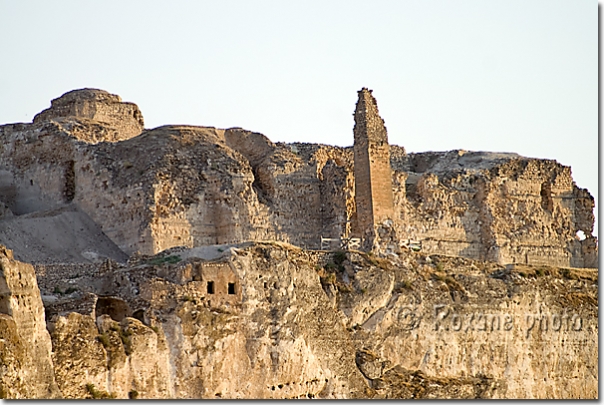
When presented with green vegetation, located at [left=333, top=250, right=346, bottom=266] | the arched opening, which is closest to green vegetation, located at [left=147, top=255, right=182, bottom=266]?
the arched opening

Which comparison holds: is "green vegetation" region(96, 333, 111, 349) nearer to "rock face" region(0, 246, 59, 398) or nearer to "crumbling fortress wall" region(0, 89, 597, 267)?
"rock face" region(0, 246, 59, 398)

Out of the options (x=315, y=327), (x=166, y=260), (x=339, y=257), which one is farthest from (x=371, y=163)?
(x=166, y=260)

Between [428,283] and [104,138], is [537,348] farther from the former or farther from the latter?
[104,138]

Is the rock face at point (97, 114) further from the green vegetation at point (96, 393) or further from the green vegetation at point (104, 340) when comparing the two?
the green vegetation at point (96, 393)

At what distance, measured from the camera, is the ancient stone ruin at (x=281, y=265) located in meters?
33.2

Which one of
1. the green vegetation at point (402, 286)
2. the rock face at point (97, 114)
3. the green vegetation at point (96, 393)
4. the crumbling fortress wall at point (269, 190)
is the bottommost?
the green vegetation at point (96, 393)

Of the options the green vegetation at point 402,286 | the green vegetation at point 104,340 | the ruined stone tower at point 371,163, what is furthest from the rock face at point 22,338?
the ruined stone tower at point 371,163

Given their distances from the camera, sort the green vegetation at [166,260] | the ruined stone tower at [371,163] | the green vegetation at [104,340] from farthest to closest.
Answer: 1. the ruined stone tower at [371,163]
2. the green vegetation at [166,260]
3. the green vegetation at [104,340]

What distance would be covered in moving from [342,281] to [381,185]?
6175mm

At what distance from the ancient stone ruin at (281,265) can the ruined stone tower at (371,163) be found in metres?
0.05

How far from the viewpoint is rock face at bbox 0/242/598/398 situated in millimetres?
32250

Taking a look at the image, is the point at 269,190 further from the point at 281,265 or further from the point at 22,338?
the point at 22,338

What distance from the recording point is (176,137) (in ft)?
137

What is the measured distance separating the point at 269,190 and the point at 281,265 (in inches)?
271
